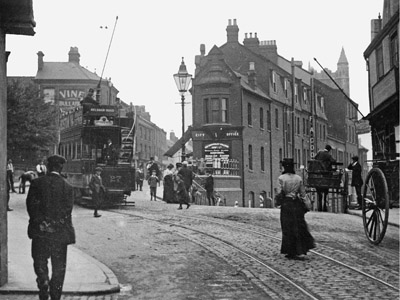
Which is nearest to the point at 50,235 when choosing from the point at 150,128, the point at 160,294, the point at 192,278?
the point at 160,294

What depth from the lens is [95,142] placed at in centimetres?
1617

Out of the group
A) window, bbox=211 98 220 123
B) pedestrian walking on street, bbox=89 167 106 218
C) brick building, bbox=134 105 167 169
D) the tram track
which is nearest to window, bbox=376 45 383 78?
the tram track

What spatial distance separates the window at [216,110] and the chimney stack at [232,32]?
23.4 ft

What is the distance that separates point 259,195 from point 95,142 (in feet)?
73.3

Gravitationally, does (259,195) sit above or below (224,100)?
below

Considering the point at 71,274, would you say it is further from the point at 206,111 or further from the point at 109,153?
the point at 206,111

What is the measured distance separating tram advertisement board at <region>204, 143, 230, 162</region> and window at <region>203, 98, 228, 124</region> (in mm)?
1550

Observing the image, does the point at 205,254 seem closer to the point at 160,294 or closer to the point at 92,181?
the point at 160,294

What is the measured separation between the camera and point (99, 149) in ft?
54.6

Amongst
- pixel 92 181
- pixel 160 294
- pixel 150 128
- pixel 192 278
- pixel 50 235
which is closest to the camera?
pixel 50 235

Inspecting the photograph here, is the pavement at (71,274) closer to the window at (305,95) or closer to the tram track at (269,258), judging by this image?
the tram track at (269,258)

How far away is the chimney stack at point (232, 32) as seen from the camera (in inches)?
1650

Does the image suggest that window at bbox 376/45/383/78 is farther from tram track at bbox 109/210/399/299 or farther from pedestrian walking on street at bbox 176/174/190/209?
tram track at bbox 109/210/399/299

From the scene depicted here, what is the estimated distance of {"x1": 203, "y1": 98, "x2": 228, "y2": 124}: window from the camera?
3625 centimetres
